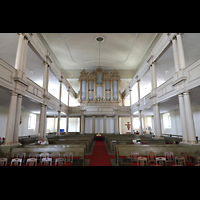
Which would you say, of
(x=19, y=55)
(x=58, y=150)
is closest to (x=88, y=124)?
(x=58, y=150)

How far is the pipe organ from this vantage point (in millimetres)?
19516

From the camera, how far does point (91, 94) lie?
19734 millimetres

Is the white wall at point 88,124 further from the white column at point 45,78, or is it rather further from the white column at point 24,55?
the white column at point 24,55

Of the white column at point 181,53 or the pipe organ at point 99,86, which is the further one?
the pipe organ at point 99,86

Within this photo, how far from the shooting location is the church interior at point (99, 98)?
21.7ft

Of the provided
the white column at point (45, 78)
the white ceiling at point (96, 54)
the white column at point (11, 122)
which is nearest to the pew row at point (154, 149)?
the white ceiling at point (96, 54)

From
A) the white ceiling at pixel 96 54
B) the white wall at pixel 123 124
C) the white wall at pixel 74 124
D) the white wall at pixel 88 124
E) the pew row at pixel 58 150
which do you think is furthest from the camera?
the white wall at pixel 123 124

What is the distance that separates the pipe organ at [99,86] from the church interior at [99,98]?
0.46 feet

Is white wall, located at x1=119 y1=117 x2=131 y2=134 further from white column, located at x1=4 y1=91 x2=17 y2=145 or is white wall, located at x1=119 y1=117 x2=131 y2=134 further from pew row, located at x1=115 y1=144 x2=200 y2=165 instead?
white column, located at x1=4 y1=91 x2=17 y2=145

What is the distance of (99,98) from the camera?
19391 mm

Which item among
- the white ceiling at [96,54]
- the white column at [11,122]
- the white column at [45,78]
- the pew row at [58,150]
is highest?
the white ceiling at [96,54]

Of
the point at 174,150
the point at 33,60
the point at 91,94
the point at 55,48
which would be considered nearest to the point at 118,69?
the point at 91,94

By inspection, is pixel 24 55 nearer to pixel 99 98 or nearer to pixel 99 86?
pixel 99 98
